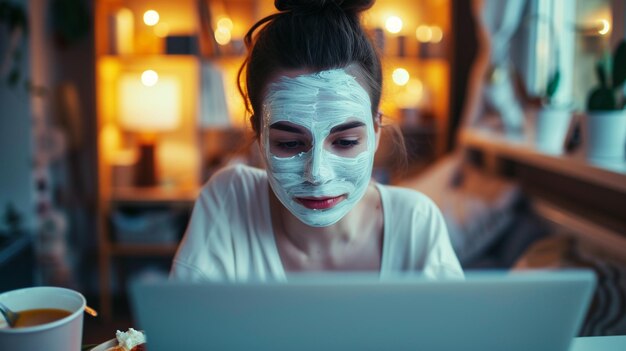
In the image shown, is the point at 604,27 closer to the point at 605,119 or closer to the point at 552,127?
the point at 552,127

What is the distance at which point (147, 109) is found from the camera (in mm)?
3363

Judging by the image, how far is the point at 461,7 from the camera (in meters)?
3.75

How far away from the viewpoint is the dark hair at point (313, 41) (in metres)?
1.13

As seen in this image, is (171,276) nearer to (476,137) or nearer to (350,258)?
(350,258)

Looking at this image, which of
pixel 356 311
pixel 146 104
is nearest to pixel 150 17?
pixel 146 104

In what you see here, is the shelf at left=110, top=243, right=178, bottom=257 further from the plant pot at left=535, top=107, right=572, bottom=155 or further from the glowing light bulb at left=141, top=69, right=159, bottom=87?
the plant pot at left=535, top=107, right=572, bottom=155

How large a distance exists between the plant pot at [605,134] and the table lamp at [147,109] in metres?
2.18

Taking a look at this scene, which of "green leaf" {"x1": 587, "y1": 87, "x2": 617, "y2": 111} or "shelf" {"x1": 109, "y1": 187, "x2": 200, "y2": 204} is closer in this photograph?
"green leaf" {"x1": 587, "y1": 87, "x2": 617, "y2": 111}

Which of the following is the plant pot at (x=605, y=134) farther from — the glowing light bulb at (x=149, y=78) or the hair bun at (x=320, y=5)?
the glowing light bulb at (x=149, y=78)

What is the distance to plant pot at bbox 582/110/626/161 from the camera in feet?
6.15

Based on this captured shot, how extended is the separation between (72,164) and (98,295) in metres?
0.79

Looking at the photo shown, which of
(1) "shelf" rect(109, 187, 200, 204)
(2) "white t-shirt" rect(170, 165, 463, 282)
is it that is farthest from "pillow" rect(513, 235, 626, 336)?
(1) "shelf" rect(109, 187, 200, 204)

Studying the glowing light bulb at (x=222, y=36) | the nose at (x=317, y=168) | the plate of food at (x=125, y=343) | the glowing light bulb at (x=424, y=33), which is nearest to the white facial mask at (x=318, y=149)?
A: the nose at (x=317, y=168)

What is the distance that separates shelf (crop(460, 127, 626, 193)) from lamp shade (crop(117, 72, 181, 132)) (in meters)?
1.61
